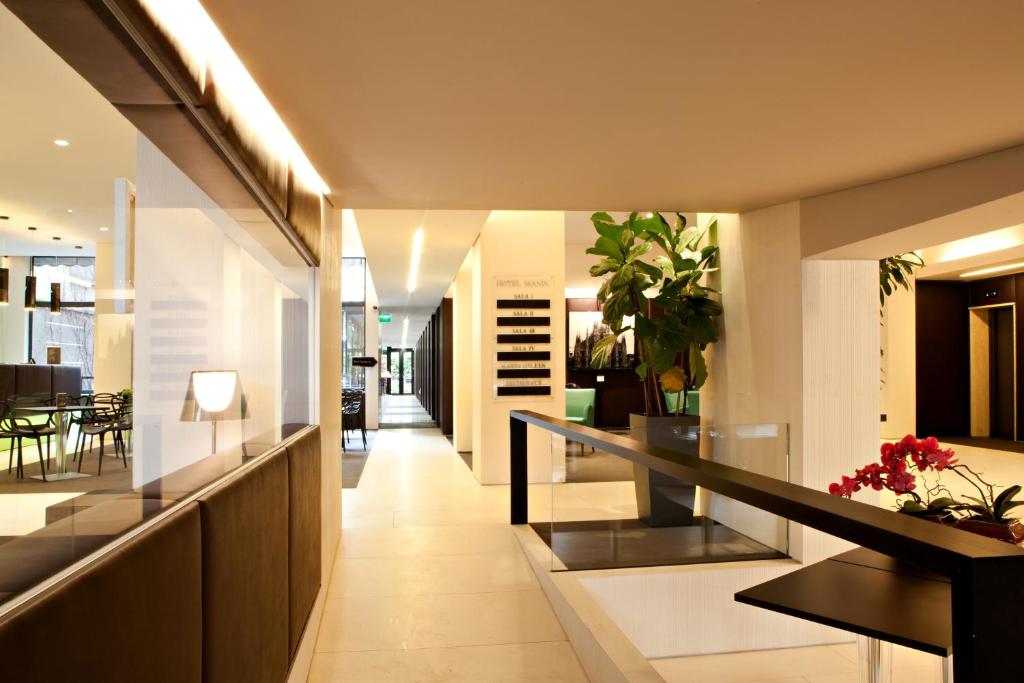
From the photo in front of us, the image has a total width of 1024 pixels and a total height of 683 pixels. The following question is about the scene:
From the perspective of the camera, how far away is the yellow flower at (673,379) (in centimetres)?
571

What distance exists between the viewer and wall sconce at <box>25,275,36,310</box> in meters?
0.67

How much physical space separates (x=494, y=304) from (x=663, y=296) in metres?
2.69

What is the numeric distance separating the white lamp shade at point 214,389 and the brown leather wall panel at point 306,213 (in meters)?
1.26

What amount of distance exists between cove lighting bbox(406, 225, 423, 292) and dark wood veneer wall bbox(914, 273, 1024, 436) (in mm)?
8850

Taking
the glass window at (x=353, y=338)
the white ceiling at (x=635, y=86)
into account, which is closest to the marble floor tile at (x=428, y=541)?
the white ceiling at (x=635, y=86)

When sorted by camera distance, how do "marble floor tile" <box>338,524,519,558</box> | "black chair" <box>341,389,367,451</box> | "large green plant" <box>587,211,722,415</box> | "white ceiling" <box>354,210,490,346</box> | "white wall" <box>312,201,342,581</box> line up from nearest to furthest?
"white wall" <box>312,201,342,581</box> → "marble floor tile" <box>338,524,519,558</box> → "large green plant" <box>587,211,722,415</box> → "white ceiling" <box>354,210,490,346</box> → "black chair" <box>341,389,367,451</box>

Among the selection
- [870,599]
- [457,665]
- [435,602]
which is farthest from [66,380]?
[435,602]

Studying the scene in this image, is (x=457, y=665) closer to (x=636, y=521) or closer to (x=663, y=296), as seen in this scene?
(x=636, y=521)

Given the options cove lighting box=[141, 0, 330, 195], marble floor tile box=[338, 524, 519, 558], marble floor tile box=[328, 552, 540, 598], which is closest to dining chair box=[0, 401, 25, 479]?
cove lighting box=[141, 0, 330, 195]

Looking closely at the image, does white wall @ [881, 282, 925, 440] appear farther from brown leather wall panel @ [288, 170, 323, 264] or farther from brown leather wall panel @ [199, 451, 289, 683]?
brown leather wall panel @ [199, 451, 289, 683]

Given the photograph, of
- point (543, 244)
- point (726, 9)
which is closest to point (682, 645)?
point (726, 9)

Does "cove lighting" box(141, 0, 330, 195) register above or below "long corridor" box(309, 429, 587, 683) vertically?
above

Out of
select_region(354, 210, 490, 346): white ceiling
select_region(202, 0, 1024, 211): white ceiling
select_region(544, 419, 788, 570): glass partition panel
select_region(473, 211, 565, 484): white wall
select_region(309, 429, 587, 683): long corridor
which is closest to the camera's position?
select_region(202, 0, 1024, 211): white ceiling

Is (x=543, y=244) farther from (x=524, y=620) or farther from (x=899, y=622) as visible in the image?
(x=899, y=622)
